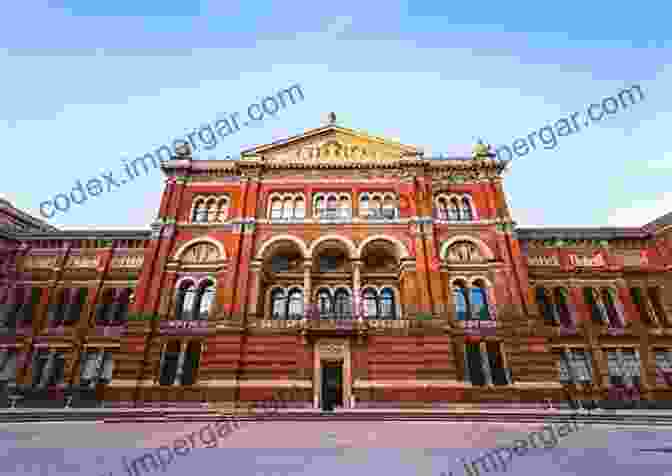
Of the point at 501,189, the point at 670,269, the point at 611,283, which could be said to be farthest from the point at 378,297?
the point at 670,269

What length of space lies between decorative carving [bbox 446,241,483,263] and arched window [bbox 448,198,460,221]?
2180 millimetres

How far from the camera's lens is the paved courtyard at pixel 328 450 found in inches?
249

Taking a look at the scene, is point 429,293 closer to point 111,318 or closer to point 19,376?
point 111,318

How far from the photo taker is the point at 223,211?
78.4ft

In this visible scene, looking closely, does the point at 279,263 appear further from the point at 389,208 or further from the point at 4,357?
the point at 4,357

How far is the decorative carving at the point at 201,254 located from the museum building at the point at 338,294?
0.13m

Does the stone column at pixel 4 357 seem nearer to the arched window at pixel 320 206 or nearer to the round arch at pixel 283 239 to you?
the round arch at pixel 283 239

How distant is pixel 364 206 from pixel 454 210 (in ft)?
21.6

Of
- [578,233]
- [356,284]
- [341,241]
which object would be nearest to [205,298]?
[341,241]

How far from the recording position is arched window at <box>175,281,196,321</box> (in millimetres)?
20516

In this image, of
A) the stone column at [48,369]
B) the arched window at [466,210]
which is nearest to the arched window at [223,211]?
the stone column at [48,369]

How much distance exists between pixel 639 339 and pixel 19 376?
132 feet

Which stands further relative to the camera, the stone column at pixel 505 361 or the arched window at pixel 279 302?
the arched window at pixel 279 302

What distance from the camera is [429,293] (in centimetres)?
2020
